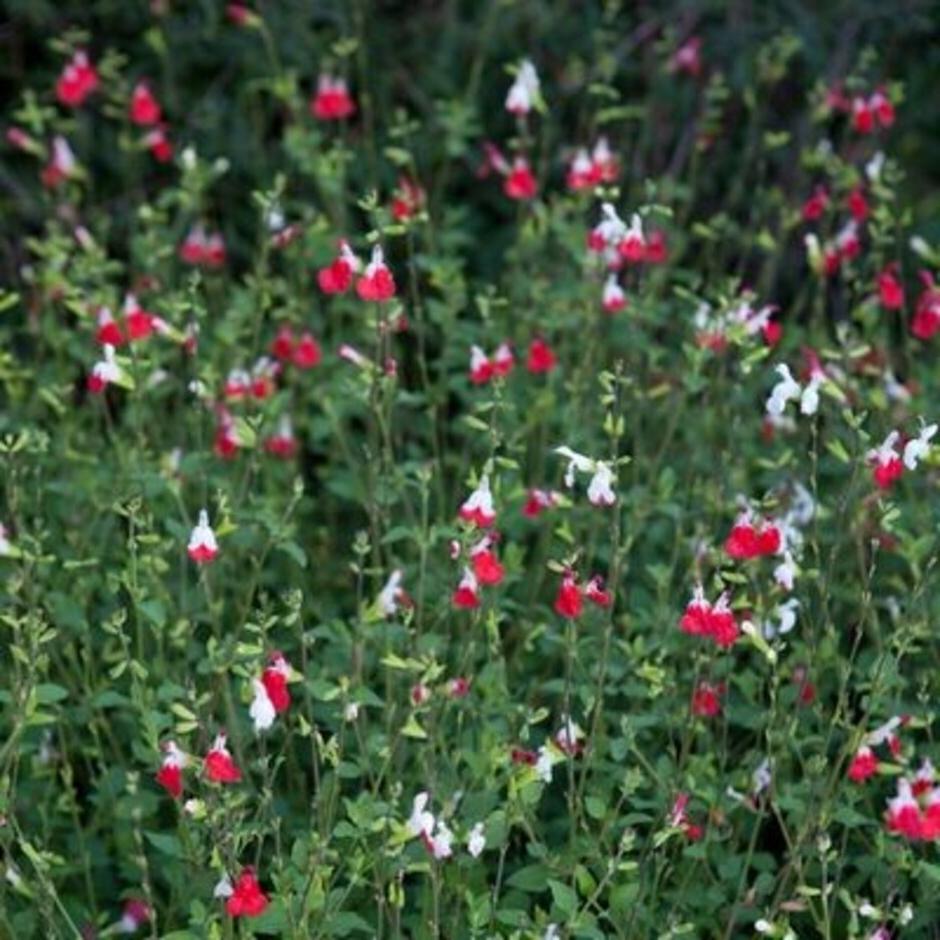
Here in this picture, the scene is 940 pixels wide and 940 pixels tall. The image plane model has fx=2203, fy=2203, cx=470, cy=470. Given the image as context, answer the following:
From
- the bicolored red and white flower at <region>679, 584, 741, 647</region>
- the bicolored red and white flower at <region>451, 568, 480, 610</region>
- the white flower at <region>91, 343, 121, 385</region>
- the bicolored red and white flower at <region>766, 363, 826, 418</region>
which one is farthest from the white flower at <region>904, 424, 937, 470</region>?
the white flower at <region>91, 343, 121, 385</region>

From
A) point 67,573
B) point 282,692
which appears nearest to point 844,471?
point 67,573

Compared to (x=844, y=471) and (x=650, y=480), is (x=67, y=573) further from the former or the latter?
(x=844, y=471)

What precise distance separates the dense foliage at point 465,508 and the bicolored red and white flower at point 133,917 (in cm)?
1

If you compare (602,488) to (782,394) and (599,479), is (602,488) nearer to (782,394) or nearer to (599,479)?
(599,479)

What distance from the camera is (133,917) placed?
3078 millimetres

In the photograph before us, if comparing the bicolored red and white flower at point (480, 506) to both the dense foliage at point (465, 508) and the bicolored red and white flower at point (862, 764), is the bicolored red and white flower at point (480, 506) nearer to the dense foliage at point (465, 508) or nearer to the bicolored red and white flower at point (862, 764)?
the dense foliage at point (465, 508)

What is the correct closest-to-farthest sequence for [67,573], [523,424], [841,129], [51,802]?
[51,802] < [67,573] < [523,424] < [841,129]

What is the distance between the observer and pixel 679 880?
319 centimetres

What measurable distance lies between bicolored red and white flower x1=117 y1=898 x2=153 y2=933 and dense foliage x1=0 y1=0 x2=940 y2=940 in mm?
15

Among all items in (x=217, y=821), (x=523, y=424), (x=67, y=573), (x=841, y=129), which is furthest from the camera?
(x=841, y=129)

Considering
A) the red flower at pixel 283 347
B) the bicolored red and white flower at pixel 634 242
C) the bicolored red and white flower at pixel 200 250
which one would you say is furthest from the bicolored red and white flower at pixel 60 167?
the bicolored red and white flower at pixel 634 242

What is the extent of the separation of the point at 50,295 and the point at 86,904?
1.34m

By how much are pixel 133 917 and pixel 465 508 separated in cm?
77

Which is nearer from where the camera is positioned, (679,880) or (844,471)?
(679,880)
